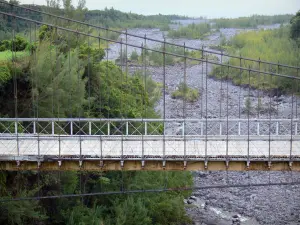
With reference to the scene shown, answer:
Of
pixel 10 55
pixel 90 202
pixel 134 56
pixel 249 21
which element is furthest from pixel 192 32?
pixel 90 202

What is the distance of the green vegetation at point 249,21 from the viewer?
53.6 m

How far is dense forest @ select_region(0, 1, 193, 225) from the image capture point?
45.7ft

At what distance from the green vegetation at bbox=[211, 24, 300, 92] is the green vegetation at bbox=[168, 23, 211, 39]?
176 inches

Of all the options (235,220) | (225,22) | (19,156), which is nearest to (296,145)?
(235,220)

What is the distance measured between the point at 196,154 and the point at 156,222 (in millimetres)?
4170

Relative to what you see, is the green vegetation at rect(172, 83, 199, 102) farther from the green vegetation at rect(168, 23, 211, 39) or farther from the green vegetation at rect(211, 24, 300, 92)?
the green vegetation at rect(168, 23, 211, 39)

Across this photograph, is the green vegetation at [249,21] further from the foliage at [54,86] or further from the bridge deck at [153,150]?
the bridge deck at [153,150]

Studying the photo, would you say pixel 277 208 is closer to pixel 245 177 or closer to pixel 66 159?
pixel 245 177

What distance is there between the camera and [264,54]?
34.6 metres

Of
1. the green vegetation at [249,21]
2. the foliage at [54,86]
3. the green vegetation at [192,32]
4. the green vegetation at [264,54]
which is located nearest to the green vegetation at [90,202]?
the foliage at [54,86]

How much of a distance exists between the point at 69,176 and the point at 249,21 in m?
42.4

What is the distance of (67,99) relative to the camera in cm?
1683

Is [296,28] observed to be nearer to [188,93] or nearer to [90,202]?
[188,93]

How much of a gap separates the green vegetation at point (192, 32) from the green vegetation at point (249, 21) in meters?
3.38
